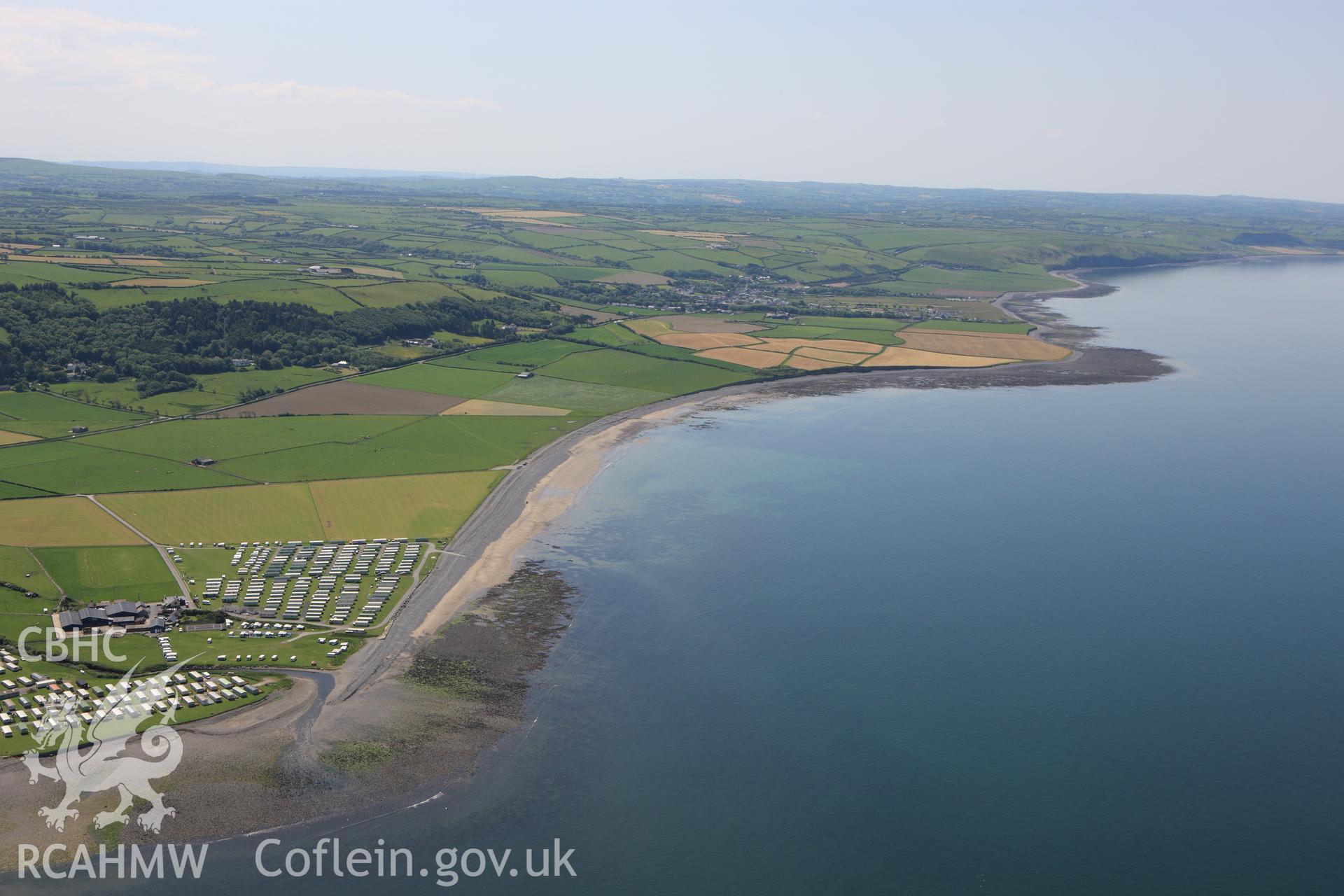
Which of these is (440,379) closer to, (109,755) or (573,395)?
(573,395)

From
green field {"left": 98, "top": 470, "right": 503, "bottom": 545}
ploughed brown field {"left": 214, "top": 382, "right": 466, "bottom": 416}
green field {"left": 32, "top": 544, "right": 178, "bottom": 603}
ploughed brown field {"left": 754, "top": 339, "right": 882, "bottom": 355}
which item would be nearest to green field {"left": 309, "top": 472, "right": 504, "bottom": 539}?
green field {"left": 98, "top": 470, "right": 503, "bottom": 545}

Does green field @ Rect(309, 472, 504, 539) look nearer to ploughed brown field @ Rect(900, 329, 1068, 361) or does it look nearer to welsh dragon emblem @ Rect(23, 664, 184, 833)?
welsh dragon emblem @ Rect(23, 664, 184, 833)

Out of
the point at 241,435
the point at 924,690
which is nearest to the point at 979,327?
the point at 241,435

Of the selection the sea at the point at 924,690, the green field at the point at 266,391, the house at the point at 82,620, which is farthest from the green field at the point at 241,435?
the house at the point at 82,620

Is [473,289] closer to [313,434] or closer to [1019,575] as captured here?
[313,434]

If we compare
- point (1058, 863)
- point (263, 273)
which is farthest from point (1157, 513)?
point (263, 273)

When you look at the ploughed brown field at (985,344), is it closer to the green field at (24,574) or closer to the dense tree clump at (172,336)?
the dense tree clump at (172,336)

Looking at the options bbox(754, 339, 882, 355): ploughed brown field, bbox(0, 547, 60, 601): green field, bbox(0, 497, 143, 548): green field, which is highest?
bbox(754, 339, 882, 355): ploughed brown field
